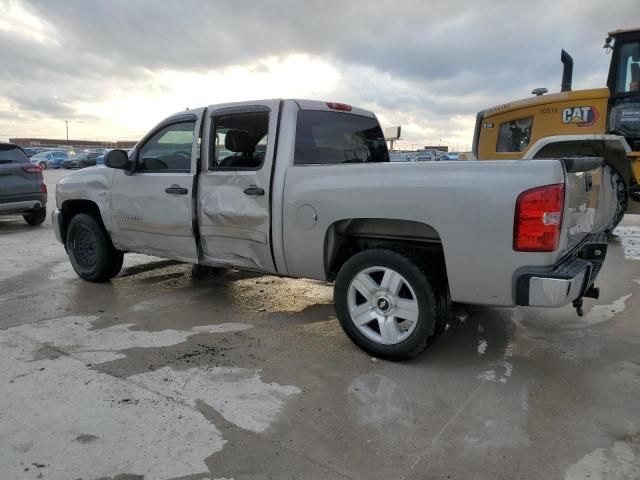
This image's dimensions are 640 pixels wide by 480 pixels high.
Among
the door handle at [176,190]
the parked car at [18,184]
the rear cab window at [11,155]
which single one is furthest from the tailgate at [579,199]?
the rear cab window at [11,155]

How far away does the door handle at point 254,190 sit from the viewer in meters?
4.02

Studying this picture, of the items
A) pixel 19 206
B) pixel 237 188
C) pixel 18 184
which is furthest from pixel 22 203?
pixel 237 188

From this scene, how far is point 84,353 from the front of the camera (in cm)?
370

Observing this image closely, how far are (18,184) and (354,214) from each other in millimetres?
9010

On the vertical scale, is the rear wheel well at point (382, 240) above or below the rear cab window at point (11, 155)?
below

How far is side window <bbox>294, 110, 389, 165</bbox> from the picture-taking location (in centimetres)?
410

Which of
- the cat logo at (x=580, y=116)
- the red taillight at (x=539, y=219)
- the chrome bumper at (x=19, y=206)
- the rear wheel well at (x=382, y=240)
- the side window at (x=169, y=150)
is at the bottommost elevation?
the chrome bumper at (x=19, y=206)

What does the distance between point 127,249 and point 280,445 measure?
349cm

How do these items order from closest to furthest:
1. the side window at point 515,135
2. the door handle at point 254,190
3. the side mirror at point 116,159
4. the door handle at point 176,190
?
the door handle at point 254,190 < the door handle at point 176,190 < the side mirror at point 116,159 < the side window at point 515,135

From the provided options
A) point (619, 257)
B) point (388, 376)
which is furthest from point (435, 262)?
point (619, 257)

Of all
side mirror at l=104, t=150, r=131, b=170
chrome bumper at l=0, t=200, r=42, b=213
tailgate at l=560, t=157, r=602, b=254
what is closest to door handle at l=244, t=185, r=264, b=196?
side mirror at l=104, t=150, r=131, b=170

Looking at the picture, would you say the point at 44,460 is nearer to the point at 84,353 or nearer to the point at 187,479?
the point at 187,479

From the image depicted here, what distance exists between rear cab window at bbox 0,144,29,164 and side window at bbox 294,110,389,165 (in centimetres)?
830

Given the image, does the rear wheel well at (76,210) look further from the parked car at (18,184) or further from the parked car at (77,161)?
the parked car at (77,161)
